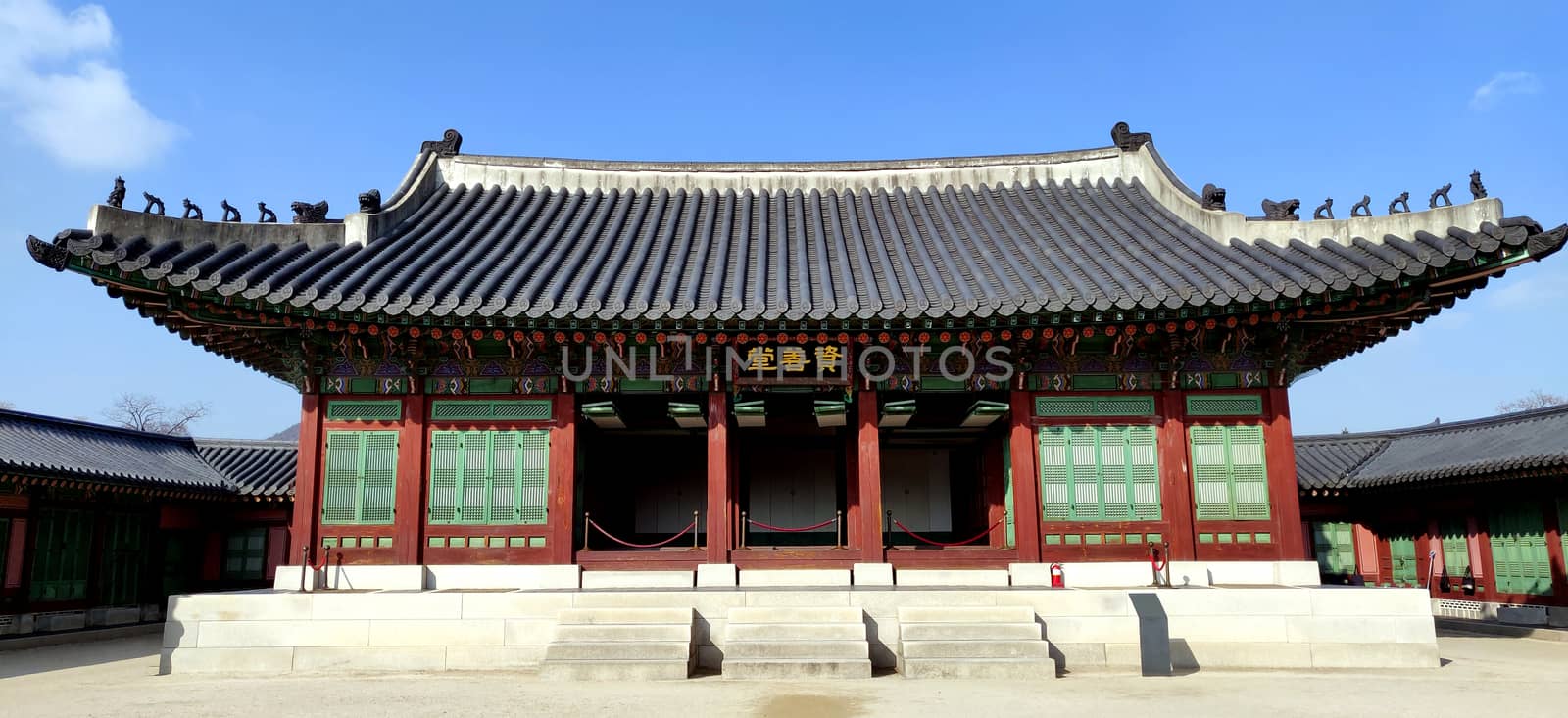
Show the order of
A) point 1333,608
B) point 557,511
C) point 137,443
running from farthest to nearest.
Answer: point 137,443 → point 557,511 → point 1333,608

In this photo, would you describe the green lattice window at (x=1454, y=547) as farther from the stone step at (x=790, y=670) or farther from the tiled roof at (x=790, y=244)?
the stone step at (x=790, y=670)

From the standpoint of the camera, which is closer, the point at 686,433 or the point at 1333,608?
the point at 1333,608

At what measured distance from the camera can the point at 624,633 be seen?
11.7 metres

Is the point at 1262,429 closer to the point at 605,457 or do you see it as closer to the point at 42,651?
the point at 605,457

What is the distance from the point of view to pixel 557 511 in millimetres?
14211

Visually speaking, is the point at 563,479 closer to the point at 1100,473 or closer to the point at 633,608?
the point at 633,608

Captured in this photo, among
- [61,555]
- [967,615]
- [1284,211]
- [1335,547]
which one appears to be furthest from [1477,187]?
[61,555]

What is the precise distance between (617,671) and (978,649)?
4298 mm

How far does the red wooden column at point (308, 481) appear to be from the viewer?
14.0 m

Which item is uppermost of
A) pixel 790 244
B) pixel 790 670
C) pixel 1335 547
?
pixel 790 244

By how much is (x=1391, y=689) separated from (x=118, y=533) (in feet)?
→ 79.7

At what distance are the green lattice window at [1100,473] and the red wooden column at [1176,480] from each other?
0.13m

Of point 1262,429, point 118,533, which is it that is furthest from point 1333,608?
point 118,533

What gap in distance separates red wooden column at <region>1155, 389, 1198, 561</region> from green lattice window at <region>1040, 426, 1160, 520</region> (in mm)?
125
